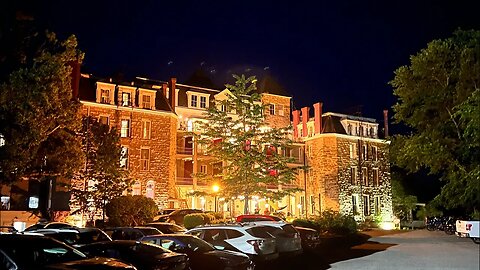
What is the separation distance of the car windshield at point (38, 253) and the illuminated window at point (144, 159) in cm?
3284

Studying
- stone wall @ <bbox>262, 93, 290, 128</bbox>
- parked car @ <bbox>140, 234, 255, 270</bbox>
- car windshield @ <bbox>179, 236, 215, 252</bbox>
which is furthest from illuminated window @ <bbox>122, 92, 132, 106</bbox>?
car windshield @ <bbox>179, 236, 215, 252</bbox>

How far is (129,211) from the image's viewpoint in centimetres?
3309

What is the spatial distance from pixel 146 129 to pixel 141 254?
3195 centimetres

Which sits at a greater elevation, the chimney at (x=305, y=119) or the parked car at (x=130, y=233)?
the chimney at (x=305, y=119)

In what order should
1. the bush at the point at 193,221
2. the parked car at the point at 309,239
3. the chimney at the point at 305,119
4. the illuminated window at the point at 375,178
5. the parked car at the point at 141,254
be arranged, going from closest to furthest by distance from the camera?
the parked car at the point at 141,254 < the parked car at the point at 309,239 < the bush at the point at 193,221 < the chimney at the point at 305,119 < the illuminated window at the point at 375,178

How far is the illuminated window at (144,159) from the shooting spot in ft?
142

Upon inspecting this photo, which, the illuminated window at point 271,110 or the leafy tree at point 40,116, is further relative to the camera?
the illuminated window at point 271,110

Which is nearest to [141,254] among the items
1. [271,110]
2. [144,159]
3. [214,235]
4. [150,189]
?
[214,235]

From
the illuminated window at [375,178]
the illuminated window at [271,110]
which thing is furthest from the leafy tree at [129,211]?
the illuminated window at [375,178]

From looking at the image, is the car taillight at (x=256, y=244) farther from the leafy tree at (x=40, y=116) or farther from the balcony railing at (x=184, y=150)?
the balcony railing at (x=184, y=150)

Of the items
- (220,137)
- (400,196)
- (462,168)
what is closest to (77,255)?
(462,168)

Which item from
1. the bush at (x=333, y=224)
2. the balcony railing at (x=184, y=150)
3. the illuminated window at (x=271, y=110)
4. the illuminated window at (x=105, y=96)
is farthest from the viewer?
the illuminated window at (x=271, y=110)

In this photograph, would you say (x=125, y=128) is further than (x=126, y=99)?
No

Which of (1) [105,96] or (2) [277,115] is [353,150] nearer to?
(2) [277,115]
